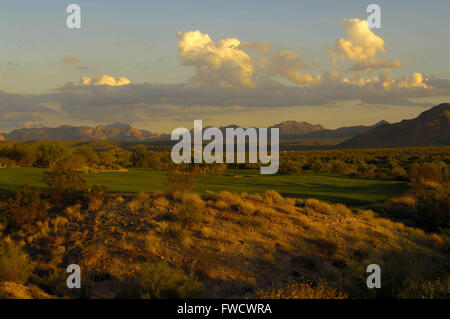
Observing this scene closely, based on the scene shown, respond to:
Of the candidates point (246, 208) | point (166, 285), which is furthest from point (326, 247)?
point (166, 285)

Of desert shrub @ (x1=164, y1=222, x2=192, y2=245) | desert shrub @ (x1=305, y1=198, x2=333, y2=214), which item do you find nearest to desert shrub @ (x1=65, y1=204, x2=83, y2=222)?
desert shrub @ (x1=164, y1=222, x2=192, y2=245)

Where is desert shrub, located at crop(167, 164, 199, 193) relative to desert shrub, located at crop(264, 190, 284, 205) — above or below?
above

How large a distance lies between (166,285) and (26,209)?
9.68 meters

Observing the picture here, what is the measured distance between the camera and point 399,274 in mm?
10492

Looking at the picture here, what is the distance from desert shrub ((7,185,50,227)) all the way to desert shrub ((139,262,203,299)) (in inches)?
336

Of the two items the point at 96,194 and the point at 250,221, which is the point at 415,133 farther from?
the point at 96,194

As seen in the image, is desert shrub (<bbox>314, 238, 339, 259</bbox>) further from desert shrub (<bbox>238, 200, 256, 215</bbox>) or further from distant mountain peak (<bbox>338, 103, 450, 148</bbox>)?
distant mountain peak (<bbox>338, 103, 450, 148</bbox>)

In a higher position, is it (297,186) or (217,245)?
(297,186)

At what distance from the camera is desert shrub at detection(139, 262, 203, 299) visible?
882 centimetres

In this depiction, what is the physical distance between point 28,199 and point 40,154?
36777 mm

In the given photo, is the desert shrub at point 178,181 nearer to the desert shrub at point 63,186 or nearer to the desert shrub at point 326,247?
the desert shrub at point 63,186

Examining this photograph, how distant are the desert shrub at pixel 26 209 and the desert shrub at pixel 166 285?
28.0 feet

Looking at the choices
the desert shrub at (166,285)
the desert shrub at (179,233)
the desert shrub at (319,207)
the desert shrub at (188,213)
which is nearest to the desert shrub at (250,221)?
the desert shrub at (188,213)

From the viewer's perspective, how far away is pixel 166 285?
A: 902 centimetres
